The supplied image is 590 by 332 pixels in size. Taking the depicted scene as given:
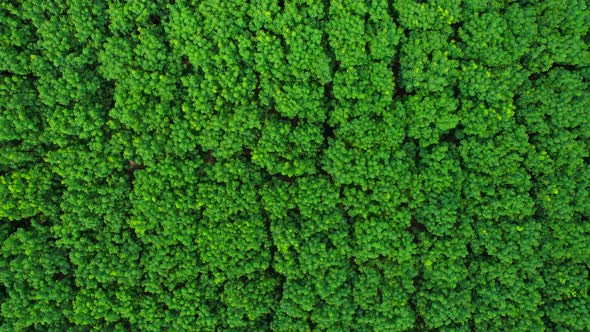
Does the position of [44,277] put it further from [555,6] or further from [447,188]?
[555,6]

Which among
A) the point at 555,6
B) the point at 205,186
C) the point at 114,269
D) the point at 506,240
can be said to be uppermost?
the point at 555,6

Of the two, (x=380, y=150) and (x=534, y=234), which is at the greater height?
(x=380, y=150)

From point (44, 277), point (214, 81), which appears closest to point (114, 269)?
point (44, 277)

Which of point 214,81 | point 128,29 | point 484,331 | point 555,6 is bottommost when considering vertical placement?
point 484,331

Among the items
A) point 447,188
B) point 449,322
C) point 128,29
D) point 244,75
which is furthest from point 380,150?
point 128,29

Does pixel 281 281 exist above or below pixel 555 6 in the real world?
below

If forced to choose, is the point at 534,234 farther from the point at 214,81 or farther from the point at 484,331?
the point at 214,81
